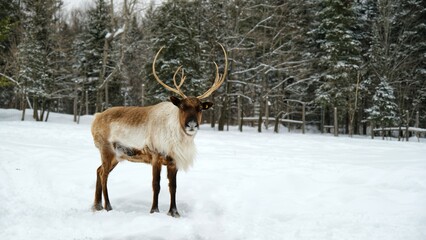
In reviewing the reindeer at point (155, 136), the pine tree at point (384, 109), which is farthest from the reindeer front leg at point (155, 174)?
the pine tree at point (384, 109)

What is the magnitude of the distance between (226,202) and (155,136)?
1540 mm

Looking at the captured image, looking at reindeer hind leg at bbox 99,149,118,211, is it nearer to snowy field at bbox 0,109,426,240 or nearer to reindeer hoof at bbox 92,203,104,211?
reindeer hoof at bbox 92,203,104,211

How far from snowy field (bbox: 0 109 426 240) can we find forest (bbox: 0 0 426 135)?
13436mm

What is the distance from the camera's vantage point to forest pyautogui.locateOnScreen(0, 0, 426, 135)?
21562mm

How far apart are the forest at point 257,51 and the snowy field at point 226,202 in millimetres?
13436

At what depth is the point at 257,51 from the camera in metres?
23.9

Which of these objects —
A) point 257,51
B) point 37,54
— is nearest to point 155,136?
point 257,51

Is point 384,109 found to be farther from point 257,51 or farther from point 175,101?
point 175,101

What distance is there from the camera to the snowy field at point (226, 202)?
415cm

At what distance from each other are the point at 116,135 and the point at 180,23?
17.5 metres

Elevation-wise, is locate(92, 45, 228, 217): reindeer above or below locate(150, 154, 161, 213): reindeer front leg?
above

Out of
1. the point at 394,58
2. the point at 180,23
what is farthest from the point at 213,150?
the point at 394,58

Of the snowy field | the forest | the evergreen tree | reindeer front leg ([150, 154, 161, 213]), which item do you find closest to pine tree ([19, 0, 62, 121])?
the forest

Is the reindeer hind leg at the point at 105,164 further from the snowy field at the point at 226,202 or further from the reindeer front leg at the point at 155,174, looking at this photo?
the reindeer front leg at the point at 155,174
